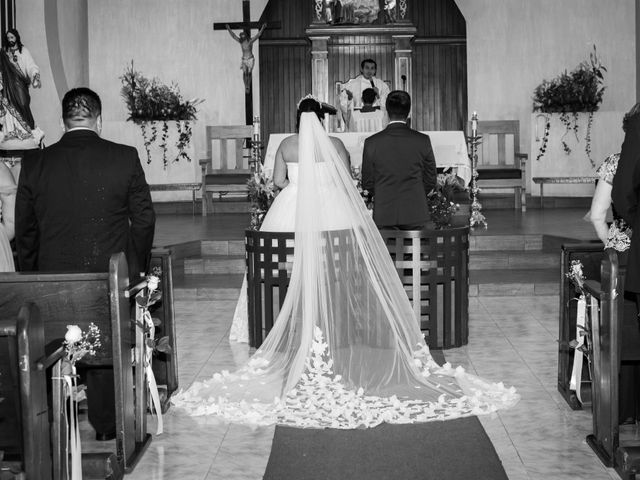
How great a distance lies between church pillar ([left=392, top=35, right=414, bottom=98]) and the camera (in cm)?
1346

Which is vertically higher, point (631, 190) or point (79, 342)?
point (631, 190)

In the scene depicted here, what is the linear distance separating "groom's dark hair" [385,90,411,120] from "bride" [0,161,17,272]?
2.49m

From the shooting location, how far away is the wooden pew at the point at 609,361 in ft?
12.2

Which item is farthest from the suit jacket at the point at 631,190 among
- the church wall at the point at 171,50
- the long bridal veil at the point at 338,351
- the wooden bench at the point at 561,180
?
the church wall at the point at 171,50

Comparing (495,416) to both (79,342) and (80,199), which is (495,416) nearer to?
(79,342)

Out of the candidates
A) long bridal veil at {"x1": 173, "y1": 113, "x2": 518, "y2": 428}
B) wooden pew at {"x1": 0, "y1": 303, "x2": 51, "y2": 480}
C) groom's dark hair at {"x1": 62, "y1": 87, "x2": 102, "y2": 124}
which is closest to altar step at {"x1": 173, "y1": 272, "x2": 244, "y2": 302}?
long bridal veil at {"x1": 173, "y1": 113, "x2": 518, "y2": 428}

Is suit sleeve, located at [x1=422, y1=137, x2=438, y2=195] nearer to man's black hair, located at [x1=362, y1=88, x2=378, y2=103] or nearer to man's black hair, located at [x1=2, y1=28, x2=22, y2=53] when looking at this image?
man's black hair, located at [x1=362, y1=88, x2=378, y2=103]

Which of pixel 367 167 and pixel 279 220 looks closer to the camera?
pixel 367 167

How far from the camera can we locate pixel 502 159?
13.3 meters

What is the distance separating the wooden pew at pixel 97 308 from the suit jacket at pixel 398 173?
2.74 metres

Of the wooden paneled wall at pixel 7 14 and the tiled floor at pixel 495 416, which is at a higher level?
the wooden paneled wall at pixel 7 14

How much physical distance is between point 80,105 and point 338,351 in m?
1.84

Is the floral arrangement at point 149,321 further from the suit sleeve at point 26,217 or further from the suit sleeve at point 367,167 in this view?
the suit sleeve at point 367,167

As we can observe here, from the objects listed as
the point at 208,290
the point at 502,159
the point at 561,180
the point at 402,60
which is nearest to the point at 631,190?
the point at 208,290
